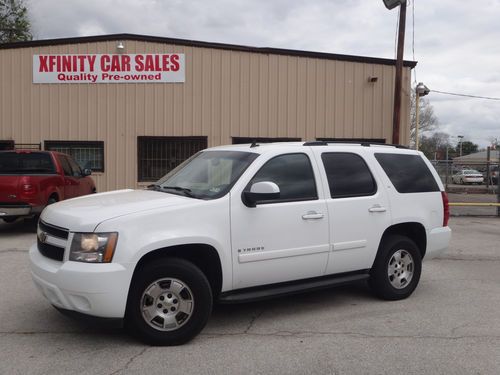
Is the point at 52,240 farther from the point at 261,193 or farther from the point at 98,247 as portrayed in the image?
the point at 261,193

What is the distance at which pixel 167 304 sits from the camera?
4246 millimetres

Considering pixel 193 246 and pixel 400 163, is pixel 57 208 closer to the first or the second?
pixel 193 246

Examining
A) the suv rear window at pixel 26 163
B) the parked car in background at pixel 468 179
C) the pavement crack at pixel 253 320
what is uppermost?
the suv rear window at pixel 26 163

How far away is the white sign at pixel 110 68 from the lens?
15.0 metres

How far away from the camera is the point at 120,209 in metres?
4.24

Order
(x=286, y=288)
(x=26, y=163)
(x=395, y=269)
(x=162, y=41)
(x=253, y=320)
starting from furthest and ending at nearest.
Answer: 1. (x=162, y=41)
2. (x=26, y=163)
3. (x=395, y=269)
4. (x=253, y=320)
5. (x=286, y=288)

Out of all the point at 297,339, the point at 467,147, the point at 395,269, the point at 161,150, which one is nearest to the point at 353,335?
the point at 297,339

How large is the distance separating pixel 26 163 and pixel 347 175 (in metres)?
7.65

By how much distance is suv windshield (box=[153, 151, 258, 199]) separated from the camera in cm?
472

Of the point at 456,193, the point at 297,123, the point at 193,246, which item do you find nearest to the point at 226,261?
the point at 193,246

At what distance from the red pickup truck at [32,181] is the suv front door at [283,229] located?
6.72 m

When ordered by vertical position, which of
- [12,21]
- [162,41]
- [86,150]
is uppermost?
[12,21]

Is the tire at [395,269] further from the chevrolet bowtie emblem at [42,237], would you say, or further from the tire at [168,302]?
the chevrolet bowtie emblem at [42,237]

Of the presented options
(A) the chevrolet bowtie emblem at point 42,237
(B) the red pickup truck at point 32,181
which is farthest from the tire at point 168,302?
(B) the red pickup truck at point 32,181
